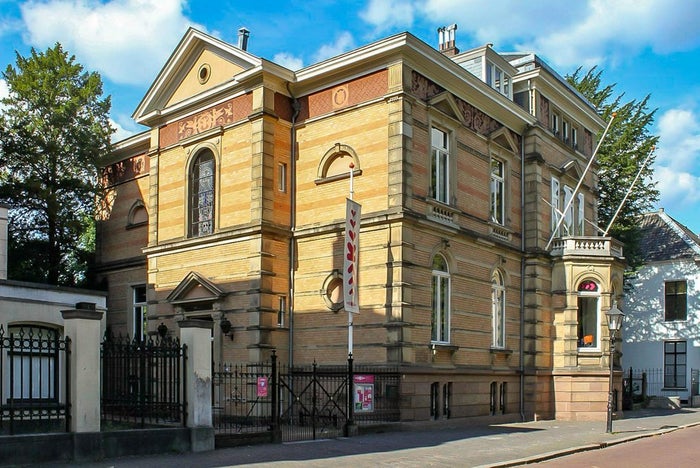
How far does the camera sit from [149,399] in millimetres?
15211

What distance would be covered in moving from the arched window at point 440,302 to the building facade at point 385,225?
0.22 feet

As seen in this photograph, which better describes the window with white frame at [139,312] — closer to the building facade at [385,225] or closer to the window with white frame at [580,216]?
the building facade at [385,225]

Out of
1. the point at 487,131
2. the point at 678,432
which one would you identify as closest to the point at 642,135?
the point at 487,131

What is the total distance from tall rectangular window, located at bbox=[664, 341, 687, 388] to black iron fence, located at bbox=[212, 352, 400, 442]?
1075 inches

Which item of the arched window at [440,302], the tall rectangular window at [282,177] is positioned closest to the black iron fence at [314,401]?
the arched window at [440,302]

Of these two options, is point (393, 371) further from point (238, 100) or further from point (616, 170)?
point (616, 170)

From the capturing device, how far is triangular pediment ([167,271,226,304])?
24.6 metres

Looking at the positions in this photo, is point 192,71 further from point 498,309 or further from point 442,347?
point 498,309

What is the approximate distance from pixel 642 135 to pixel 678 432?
20758mm

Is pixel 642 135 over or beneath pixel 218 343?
over

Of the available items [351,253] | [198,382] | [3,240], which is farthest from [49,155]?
[198,382]

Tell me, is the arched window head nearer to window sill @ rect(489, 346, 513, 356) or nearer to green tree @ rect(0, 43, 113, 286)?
window sill @ rect(489, 346, 513, 356)

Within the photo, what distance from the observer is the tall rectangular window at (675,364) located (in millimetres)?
42688

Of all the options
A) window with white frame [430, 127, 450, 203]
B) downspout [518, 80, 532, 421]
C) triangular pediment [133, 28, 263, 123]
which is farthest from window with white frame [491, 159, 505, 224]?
triangular pediment [133, 28, 263, 123]
